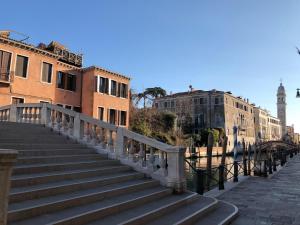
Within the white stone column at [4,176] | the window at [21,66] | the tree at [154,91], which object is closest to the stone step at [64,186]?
the white stone column at [4,176]

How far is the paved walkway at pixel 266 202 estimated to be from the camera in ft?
23.9

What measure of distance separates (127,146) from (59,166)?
263 centimetres

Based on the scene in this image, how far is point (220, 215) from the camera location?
7.04 meters

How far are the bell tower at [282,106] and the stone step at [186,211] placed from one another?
128 metres

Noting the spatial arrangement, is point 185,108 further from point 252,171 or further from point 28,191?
point 28,191

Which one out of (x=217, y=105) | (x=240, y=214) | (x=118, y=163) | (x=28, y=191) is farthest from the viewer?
(x=217, y=105)

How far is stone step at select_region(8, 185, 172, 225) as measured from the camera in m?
4.59

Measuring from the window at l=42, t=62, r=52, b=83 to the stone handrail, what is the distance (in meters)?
15.2

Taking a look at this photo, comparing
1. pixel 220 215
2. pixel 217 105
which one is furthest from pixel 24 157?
pixel 217 105

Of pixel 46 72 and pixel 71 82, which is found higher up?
pixel 46 72

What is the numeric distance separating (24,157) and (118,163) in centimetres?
262

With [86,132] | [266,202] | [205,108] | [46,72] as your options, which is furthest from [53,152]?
[205,108]

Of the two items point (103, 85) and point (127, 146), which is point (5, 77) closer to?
point (103, 85)

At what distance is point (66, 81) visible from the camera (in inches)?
1149
